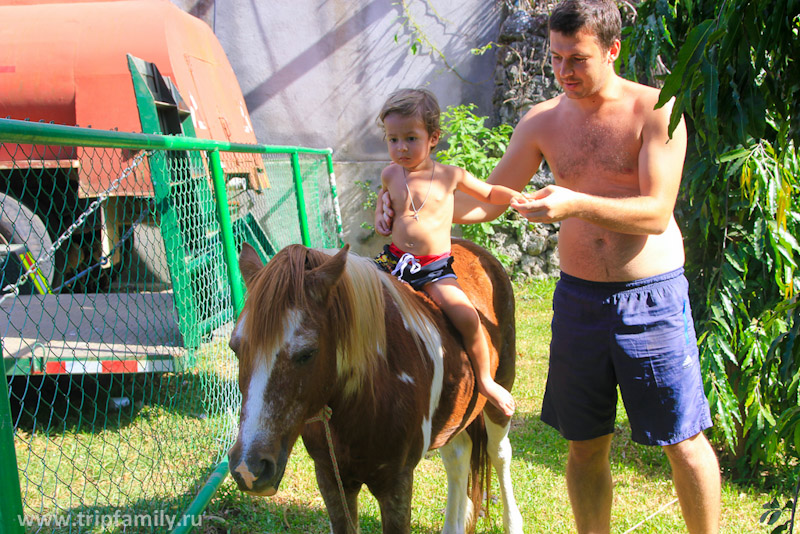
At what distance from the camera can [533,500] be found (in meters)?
3.38

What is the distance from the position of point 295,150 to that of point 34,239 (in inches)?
91.8

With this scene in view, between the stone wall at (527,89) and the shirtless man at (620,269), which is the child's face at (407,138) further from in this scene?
the stone wall at (527,89)

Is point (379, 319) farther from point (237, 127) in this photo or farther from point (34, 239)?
point (237, 127)

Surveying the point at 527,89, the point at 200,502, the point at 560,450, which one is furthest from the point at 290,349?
the point at 527,89

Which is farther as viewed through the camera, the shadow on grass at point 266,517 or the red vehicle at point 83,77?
the red vehicle at point 83,77

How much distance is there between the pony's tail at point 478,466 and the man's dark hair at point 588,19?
191 centimetres

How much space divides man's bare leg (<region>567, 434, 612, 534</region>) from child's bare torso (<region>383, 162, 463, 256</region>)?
3.50 ft

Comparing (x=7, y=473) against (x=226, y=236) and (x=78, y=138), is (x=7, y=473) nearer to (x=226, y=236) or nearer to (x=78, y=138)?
(x=78, y=138)

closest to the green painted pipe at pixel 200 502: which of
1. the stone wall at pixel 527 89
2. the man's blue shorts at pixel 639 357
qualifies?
the man's blue shorts at pixel 639 357

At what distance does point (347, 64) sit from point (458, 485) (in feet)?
22.3

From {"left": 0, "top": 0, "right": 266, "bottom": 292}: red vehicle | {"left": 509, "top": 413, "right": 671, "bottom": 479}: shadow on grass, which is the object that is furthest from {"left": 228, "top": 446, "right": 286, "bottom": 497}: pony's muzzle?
{"left": 0, "top": 0, "right": 266, "bottom": 292}: red vehicle

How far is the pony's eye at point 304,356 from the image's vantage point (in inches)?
68.9

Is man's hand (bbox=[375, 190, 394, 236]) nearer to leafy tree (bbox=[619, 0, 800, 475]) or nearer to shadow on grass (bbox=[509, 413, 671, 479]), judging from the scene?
leafy tree (bbox=[619, 0, 800, 475])

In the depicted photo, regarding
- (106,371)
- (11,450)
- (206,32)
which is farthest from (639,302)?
(206,32)
